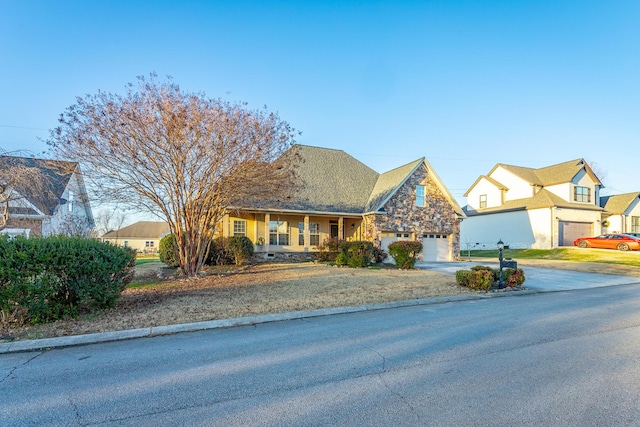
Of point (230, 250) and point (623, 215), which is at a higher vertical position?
point (623, 215)

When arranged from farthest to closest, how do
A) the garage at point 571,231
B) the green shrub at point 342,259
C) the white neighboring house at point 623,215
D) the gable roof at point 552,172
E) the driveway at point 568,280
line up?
the white neighboring house at point 623,215 → the gable roof at point 552,172 → the garage at point 571,231 → the green shrub at point 342,259 → the driveway at point 568,280

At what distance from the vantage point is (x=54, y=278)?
6.58 meters

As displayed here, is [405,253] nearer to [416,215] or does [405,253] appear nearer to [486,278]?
[486,278]

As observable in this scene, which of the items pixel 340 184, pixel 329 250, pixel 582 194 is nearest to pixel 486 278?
pixel 329 250

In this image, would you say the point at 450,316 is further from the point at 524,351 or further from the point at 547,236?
the point at 547,236

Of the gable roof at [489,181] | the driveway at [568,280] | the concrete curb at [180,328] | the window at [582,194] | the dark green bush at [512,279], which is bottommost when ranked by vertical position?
the driveway at [568,280]

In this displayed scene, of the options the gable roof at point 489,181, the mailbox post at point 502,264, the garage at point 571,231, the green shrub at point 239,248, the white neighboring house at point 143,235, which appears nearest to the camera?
Result: the mailbox post at point 502,264

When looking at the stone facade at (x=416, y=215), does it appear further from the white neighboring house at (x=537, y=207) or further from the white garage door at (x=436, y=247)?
the white neighboring house at (x=537, y=207)

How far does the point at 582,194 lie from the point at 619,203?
270 inches

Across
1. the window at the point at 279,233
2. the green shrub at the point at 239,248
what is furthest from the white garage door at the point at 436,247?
the green shrub at the point at 239,248

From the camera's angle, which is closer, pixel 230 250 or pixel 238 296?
pixel 238 296

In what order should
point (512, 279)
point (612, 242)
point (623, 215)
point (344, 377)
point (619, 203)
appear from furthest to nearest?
point (619, 203), point (623, 215), point (612, 242), point (512, 279), point (344, 377)

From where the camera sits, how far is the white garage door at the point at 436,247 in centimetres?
2283

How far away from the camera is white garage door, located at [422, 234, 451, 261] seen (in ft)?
74.9
